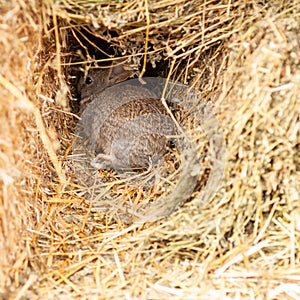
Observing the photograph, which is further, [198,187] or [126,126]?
[126,126]

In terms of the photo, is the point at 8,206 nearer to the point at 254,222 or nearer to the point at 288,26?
the point at 254,222

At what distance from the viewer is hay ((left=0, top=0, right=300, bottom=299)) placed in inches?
96.3

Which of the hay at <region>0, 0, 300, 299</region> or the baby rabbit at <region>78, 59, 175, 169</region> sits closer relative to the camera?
the hay at <region>0, 0, 300, 299</region>

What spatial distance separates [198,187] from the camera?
2721 mm

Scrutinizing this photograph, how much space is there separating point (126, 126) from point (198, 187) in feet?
3.05

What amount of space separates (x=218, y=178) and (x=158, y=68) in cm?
→ 150

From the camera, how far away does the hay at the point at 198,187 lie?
2445 mm

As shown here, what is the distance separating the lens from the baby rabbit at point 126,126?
3.46 m

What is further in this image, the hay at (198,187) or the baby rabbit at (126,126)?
the baby rabbit at (126,126)

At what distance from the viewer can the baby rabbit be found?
136 inches

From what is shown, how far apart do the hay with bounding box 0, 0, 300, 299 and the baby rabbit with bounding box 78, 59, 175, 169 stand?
2.25 feet

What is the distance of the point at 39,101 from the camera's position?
286 cm

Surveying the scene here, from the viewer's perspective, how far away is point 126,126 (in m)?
3.49

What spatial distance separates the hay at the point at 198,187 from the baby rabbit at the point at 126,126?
2.25 ft
